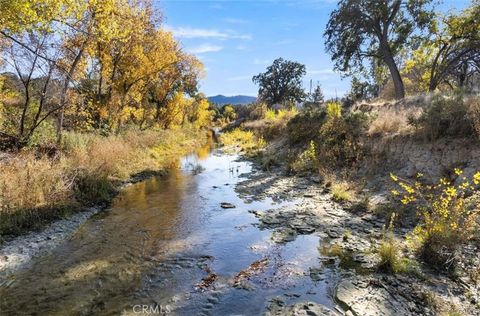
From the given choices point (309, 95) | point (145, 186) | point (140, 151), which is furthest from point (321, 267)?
point (309, 95)

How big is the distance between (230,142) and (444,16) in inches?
837

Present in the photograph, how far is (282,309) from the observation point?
5.38m

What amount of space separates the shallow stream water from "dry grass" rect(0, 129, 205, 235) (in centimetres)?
109

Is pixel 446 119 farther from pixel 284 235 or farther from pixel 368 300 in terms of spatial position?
pixel 368 300

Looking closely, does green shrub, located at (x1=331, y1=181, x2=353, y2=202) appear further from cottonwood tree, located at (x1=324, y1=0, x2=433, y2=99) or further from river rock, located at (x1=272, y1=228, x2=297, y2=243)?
cottonwood tree, located at (x1=324, y1=0, x2=433, y2=99)

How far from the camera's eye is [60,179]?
403 inches

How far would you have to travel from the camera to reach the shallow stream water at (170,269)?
5.62 m

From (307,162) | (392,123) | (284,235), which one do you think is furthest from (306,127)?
(284,235)

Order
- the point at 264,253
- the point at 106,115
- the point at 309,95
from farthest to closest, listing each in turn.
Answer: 1. the point at 309,95
2. the point at 106,115
3. the point at 264,253

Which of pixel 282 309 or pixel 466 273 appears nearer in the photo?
pixel 282 309

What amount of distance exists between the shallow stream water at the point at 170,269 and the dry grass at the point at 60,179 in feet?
3.56

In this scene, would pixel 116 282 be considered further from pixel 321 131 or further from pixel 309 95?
pixel 309 95

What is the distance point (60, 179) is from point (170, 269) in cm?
539

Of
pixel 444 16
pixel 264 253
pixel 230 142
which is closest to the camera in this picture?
pixel 264 253
